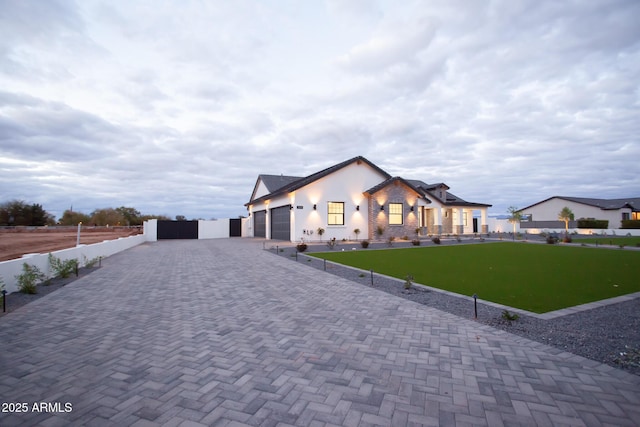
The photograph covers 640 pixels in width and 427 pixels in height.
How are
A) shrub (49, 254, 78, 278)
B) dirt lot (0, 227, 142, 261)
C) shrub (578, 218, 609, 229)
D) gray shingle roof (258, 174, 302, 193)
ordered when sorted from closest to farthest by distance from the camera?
shrub (49, 254, 78, 278) → dirt lot (0, 227, 142, 261) → gray shingle roof (258, 174, 302, 193) → shrub (578, 218, 609, 229)

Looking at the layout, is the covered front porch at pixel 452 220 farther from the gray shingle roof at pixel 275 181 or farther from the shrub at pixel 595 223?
the gray shingle roof at pixel 275 181

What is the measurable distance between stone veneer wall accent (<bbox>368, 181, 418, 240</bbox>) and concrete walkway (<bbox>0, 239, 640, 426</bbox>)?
17015 millimetres

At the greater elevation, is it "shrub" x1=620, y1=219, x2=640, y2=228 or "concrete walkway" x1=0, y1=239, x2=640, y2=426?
"shrub" x1=620, y1=219, x2=640, y2=228

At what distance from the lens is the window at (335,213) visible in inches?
854

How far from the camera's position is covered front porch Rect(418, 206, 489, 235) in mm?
29438

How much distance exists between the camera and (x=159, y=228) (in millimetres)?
29406

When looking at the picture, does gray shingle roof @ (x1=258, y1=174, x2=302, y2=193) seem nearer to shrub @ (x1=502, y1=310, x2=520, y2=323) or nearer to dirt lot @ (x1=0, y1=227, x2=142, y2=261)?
dirt lot @ (x1=0, y1=227, x2=142, y2=261)

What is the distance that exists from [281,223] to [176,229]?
1372cm

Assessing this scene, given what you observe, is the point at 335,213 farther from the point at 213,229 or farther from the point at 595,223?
the point at 595,223

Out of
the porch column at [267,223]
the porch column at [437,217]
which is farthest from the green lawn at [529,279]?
the porch column at [437,217]

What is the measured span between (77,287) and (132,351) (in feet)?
18.7

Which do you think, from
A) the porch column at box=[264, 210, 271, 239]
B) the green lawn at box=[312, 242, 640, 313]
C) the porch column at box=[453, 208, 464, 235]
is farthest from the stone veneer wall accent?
the green lawn at box=[312, 242, 640, 313]

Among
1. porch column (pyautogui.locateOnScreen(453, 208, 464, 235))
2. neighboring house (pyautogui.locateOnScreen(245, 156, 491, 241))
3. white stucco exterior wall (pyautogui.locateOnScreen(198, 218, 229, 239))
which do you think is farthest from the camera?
porch column (pyautogui.locateOnScreen(453, 208, 464, 235))

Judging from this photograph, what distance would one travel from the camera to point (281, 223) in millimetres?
23828
